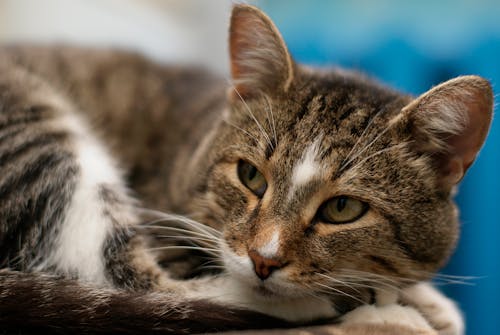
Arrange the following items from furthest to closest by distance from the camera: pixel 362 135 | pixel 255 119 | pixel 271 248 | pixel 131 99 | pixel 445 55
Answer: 1. pixel 445 55
2. pixel 131 99
3. pixel 255 119
4. pixel 362 135
5. pixel 271 248

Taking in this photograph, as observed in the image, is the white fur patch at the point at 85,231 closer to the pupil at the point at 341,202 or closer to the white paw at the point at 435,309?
the pupil at the point at 341,202

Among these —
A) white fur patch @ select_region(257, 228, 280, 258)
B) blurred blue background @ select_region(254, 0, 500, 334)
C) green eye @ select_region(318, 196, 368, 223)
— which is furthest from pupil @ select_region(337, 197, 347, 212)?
blurred blue background @ select_region(254, 0, 500, 334)

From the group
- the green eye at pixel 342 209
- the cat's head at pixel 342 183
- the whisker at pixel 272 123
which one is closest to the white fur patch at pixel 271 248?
the cat's head at pixel 342 183

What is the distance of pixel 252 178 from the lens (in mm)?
1195

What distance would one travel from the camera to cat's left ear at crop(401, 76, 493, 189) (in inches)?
41.2

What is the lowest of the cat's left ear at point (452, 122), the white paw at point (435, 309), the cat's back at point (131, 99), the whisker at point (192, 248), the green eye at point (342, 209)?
the white paw at point (435, 309)

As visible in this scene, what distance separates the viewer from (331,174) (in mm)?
1078

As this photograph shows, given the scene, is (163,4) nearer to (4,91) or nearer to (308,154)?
(4,91)

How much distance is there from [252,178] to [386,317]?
40 centimetres

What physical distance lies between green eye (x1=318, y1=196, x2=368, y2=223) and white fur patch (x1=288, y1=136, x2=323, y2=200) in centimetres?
7

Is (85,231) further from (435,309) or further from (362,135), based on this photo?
(435,309)

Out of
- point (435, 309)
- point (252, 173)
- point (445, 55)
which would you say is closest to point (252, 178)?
point (252, 173)

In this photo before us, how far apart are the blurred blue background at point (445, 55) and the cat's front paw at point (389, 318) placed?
1100 millimetres

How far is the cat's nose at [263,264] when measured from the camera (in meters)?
1.00
